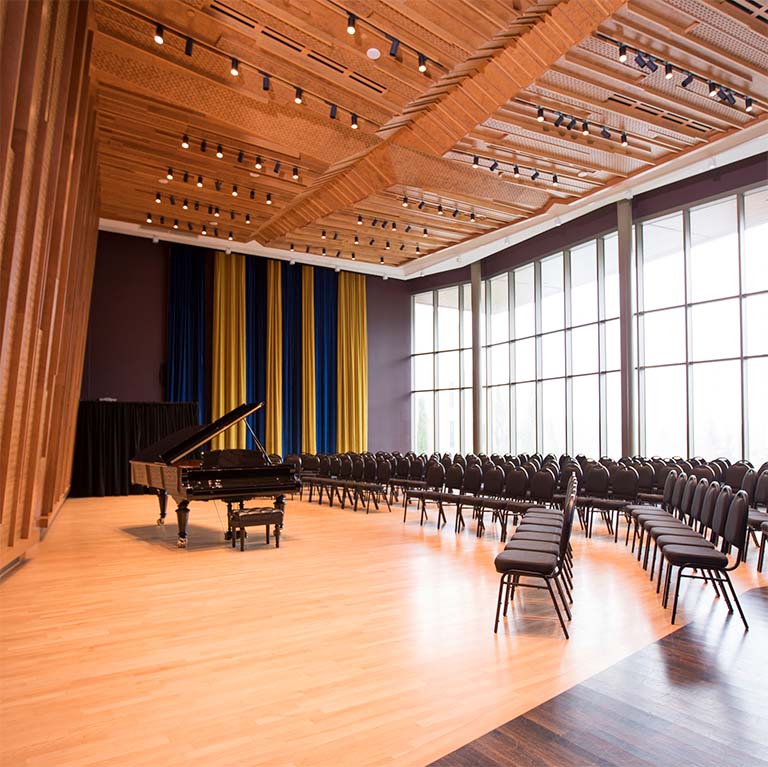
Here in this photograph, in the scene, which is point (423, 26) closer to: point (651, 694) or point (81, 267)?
point (81, 267)

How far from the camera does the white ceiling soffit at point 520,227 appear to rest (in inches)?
417

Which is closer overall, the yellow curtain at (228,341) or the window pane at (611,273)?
the window pane at (611,273)

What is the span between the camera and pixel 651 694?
11.0 feet

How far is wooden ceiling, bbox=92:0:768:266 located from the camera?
7.09 m

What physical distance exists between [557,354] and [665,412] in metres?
3.17

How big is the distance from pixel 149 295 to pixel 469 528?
10.4 metres

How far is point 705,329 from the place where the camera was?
40.0ft

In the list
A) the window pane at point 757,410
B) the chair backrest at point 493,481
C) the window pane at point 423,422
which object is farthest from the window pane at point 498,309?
the chair backrest at point 493,481

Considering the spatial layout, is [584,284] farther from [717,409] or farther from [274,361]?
[274,361]

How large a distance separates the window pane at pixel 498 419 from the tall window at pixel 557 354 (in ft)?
0.09

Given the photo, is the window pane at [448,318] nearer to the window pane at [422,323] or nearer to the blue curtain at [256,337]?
the window pane at [422,323]

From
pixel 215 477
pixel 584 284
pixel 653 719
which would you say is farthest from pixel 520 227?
pixel 653 719

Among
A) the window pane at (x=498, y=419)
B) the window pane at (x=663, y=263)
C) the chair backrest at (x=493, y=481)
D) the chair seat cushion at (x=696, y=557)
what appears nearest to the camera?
the chair seat cushion at (x=696, y=557)

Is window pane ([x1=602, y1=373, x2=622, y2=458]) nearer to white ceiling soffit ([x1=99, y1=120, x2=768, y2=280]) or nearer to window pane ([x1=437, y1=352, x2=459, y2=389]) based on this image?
white ceiling soffit ([x1=99, y1=120, x2=768, y2=280])
